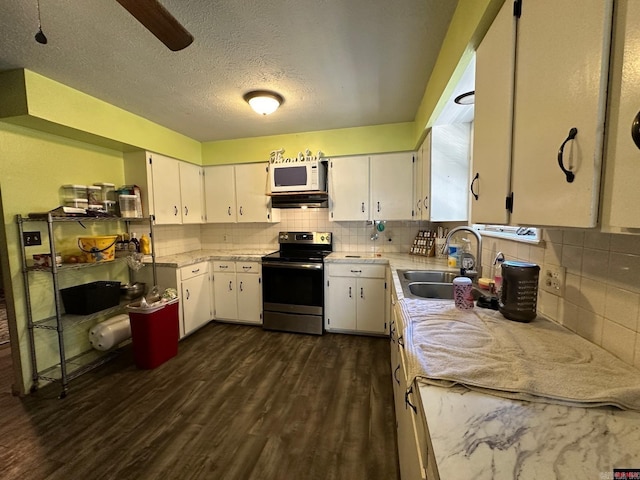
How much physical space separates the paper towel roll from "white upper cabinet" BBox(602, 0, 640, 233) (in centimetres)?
337

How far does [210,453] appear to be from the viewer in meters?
1.55

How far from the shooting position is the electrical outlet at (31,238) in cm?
210

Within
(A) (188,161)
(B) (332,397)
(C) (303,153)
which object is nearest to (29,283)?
(A) (188,161)

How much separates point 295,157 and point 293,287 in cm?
159

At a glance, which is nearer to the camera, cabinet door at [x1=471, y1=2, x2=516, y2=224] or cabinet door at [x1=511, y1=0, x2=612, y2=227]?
cabinet door at [x1=511, y1=0, x2=612, y2=227]

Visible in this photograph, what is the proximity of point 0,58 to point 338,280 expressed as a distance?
3.07 m

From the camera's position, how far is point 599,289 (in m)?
0.94

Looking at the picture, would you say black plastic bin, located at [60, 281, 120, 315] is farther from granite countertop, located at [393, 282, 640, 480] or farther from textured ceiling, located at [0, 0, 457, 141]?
granite countertop, located at [393, 282, 640, 480]

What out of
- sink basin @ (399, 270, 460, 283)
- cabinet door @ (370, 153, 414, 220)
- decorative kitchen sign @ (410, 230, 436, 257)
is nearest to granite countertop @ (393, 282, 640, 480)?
sink basin @ (399, 270, 460, 283)

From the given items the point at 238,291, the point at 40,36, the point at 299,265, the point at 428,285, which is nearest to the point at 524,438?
the point at 428,285

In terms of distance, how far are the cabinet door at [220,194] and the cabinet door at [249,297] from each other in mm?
856

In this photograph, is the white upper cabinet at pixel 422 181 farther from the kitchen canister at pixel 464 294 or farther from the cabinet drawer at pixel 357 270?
the kitchen canister at pixel 464 294

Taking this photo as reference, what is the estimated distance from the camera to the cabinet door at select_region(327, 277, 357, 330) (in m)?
2.99

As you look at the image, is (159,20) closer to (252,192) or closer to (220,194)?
(252,192)
